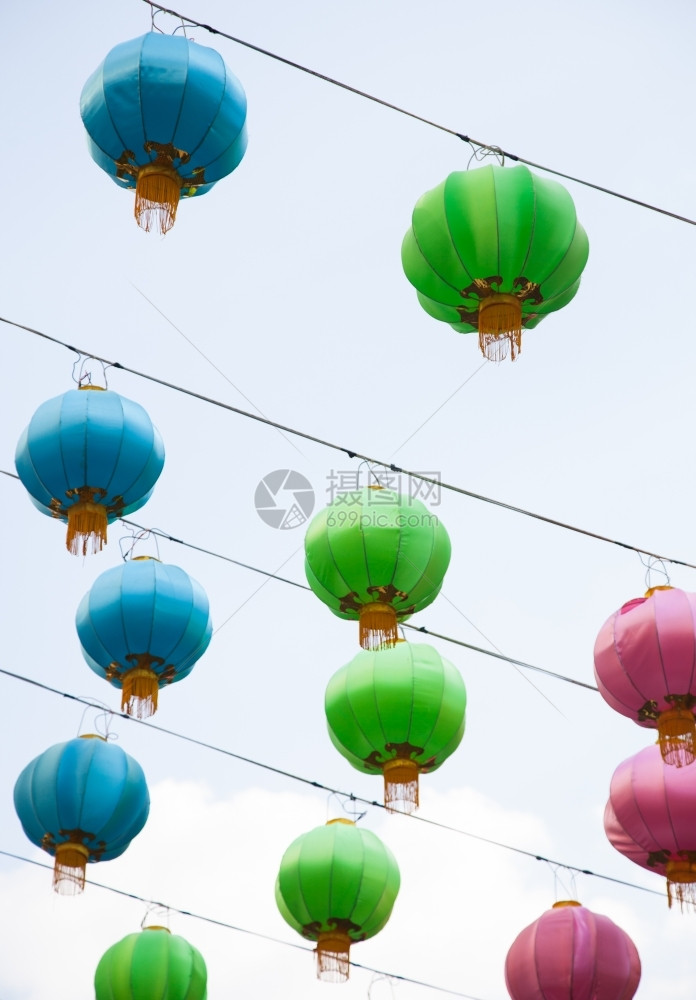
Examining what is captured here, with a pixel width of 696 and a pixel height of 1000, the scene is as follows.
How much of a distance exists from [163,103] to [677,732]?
3.73 m

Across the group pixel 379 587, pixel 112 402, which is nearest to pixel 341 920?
pixel 379 587

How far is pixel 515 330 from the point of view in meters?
6.59

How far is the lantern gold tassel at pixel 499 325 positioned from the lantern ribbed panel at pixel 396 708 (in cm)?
173

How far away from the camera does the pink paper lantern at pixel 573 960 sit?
298 inches

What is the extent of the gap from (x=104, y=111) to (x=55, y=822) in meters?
3.69

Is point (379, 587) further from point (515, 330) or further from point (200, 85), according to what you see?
point (200, 85)

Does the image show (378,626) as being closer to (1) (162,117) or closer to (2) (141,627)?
(2) (141,627)

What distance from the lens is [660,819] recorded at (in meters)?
7.41

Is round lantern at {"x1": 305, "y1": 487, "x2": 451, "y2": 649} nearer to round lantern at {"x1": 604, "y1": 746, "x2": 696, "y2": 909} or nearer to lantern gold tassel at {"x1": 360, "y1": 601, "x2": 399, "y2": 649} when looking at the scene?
lantern gold tassel at {"x1": 360, "y1": 601, "x2": 399, "y2": 649}

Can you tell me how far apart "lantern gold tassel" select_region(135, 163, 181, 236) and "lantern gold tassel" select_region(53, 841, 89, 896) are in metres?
3.32

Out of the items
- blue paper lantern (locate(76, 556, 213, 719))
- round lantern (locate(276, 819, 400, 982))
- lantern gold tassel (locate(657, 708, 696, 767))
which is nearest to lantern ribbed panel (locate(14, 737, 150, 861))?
blue paper lantern (locate(76, 556, 213, 719))

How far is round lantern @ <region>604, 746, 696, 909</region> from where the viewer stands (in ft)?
24.2

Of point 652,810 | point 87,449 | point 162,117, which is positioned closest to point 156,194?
point 162,117

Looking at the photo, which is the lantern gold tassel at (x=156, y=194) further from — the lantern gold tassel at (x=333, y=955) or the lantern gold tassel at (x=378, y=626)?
the lantern gold tassel at (x=333, y=955)
